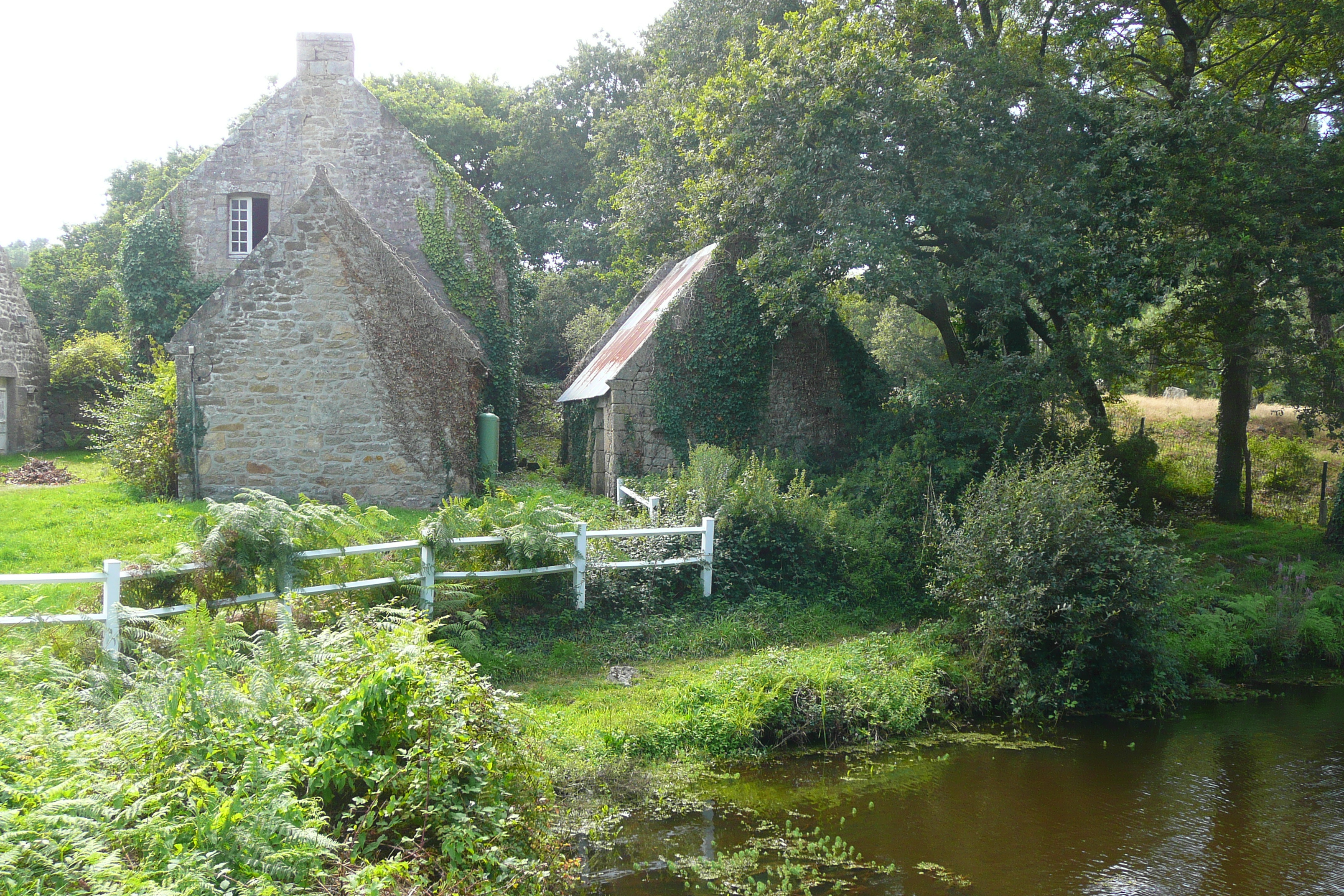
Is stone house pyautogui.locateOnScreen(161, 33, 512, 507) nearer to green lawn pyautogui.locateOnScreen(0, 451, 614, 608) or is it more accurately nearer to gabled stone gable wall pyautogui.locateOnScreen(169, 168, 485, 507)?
gabled stone gable wall pyautogui.locateOnScreen(169, 168, 485, 507)

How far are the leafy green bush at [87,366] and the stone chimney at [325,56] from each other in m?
9.43

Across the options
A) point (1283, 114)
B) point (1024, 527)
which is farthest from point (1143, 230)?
point (1024, 527)

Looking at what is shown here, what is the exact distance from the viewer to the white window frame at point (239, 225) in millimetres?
20984

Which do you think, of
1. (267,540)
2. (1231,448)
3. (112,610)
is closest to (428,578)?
(267,540)

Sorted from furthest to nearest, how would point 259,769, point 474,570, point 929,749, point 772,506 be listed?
point 772,506 → point 474,570 → point 929,749 → point 259,769

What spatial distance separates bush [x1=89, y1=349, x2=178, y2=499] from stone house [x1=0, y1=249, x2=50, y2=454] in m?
8.83

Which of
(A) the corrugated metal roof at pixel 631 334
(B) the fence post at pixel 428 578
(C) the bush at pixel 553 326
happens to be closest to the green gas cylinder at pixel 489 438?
(A) the corrugated metal roof at pixel 631 334

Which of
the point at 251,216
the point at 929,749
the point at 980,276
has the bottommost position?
the point at 929,749

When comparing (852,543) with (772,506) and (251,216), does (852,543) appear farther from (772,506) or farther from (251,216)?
(251,216)

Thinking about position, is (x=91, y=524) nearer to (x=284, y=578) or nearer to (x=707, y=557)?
(x=284, y=578)

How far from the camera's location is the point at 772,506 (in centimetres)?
1165

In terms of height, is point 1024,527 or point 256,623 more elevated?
point 1024,527

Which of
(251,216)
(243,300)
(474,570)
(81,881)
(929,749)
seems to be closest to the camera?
(81,881)

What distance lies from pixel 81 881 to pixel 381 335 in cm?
1139
